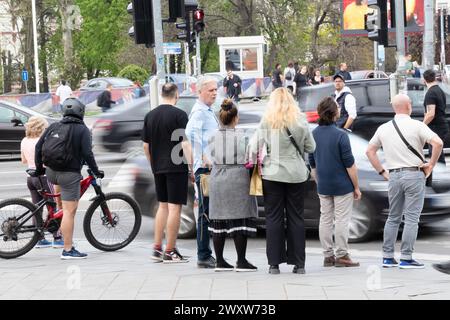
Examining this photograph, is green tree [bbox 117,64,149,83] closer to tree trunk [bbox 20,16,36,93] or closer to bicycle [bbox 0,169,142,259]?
tree trunk [bbox 20,16,36,93]

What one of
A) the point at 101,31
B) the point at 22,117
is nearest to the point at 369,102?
the point at 22,117

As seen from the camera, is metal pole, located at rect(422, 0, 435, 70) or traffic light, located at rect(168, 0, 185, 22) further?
metal pole, located at rect(422, 0, 435, 70)

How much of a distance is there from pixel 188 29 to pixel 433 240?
15023 mm

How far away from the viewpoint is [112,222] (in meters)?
11.3

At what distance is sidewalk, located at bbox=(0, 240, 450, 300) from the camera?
7984 millimetres

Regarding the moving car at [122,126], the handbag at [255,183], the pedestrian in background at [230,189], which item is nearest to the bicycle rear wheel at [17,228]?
the pedestrian in background at [230,189]

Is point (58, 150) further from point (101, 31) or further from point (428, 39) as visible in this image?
point (101, 31)

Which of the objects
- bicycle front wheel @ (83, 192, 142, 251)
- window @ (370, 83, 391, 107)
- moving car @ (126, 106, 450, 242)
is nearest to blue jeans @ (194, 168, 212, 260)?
bicycle front wheel @ (83, 192, 142, 251)

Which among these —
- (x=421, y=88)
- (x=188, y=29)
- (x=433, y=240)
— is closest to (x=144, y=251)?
(x=433, y=240)

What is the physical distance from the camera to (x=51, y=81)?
3115 inches

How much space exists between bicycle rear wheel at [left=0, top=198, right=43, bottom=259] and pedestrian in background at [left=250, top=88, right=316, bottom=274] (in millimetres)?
2885

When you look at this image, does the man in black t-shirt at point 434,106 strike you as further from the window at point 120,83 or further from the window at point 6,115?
the window at point 120,83

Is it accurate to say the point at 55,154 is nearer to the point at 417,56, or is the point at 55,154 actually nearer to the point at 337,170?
the point at 337,170
